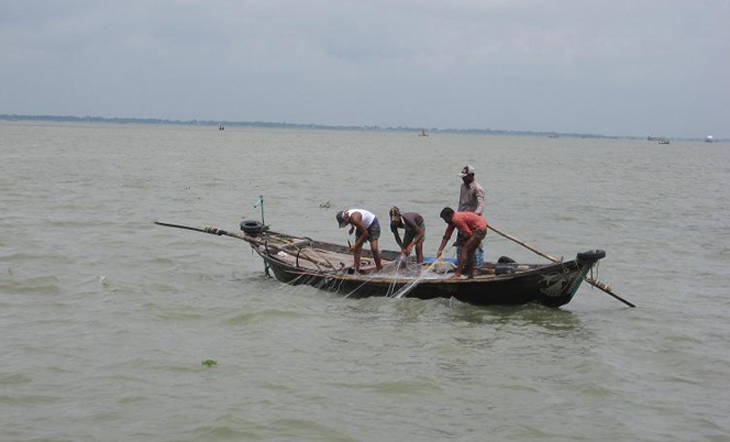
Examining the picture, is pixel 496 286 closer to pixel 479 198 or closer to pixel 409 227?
pixel 479 198

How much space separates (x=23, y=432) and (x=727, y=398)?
7.21 m

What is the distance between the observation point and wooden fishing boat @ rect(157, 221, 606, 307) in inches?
451

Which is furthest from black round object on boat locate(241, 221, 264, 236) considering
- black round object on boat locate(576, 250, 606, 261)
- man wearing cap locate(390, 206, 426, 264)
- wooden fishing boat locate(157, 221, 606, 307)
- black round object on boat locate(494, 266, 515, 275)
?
black round object on boat locate(576, 250, 606, 261)

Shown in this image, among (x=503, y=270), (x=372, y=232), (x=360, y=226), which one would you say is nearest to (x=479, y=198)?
(x=503, y=270)

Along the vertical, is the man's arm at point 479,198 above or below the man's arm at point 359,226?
above

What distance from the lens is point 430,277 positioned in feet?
40.5

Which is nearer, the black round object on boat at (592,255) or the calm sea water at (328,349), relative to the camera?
the calm sea water at (328,349)

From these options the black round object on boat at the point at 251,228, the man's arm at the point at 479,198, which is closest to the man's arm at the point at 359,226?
the man's arm at the point at 479,198

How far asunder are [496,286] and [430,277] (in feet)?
3.62

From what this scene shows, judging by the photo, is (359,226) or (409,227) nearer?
(359,226)

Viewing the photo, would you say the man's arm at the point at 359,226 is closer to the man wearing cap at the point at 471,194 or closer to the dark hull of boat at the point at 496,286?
the dark hull of boat at the point at 496,286

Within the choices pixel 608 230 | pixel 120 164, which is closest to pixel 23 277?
pixel 608 230

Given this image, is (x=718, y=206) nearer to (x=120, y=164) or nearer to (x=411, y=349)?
(x=411, y=349)

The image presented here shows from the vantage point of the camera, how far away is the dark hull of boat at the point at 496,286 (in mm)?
11398
